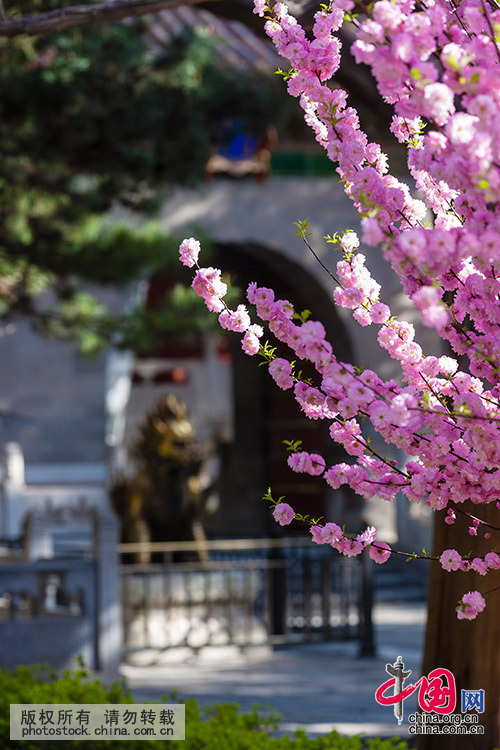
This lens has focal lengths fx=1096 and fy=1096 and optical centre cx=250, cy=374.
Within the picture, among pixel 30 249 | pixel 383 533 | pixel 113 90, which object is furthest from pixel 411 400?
pixel 383 533

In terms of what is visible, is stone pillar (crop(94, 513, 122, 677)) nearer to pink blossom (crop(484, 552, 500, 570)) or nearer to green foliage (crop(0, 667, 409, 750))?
green foliage (crop(0, 667, 409, 750))

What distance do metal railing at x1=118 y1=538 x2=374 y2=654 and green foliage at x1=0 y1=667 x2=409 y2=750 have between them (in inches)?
189

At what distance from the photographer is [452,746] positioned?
4441mm

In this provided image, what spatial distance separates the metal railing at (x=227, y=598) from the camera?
10086 mm

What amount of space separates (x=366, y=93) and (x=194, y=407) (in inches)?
866

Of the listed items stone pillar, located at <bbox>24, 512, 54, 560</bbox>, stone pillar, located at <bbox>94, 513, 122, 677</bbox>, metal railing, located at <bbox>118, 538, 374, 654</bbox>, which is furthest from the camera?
stone pillar, located at <bbox>24, 512, 54, 560</bbox>

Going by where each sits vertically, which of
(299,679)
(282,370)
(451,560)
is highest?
(282,370)

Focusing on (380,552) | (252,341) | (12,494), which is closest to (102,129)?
(252,341)

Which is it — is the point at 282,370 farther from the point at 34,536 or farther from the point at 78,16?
the point at 34,536

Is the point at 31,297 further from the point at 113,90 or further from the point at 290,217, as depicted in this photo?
the point at 290,217

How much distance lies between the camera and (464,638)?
4.57 m

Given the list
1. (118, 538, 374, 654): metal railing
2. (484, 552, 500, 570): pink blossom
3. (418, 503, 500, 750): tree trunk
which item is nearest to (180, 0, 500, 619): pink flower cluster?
(484, 552, 500, 570): pink blossom

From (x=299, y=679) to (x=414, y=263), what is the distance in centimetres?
713

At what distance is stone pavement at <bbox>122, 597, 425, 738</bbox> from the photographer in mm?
7148
